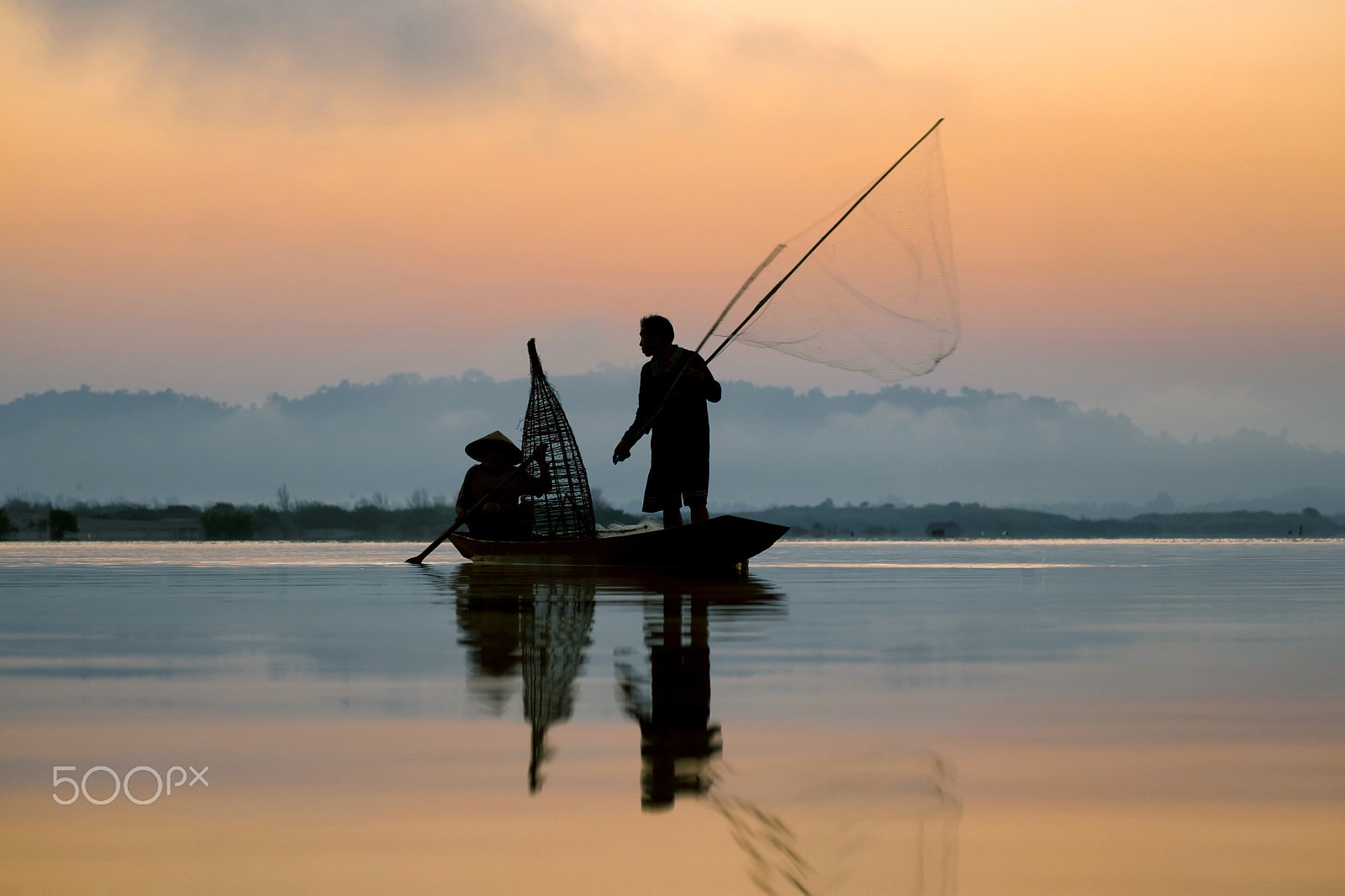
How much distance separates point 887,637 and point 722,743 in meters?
3.33

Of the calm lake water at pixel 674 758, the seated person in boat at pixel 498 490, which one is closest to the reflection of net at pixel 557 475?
the seated person in boat at pixel 498 490

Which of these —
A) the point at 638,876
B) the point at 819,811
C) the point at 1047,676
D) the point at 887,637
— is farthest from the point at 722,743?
the point at 887,637

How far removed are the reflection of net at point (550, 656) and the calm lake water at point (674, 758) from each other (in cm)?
3

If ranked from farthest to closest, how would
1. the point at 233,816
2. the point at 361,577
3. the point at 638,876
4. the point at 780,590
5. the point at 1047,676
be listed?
the point at 361,577, the point at 780,590, the point at 1047,676, the point at 233,816, the point at 638,876

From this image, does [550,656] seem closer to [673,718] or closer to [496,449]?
[673,718]

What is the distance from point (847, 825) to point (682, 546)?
982 cm

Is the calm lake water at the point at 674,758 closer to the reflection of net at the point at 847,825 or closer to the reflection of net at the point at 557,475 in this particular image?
the reflection of net at the point at 847,825

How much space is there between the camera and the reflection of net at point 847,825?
236 centimetres

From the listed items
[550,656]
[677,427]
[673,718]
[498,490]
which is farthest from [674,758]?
[498,490]

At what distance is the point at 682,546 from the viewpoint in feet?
41.1

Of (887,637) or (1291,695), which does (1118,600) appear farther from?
(1291,695)

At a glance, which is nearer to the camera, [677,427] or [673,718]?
[673,718]

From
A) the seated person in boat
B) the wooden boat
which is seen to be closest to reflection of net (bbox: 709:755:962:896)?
the wooden boat

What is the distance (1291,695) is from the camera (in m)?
4.57
